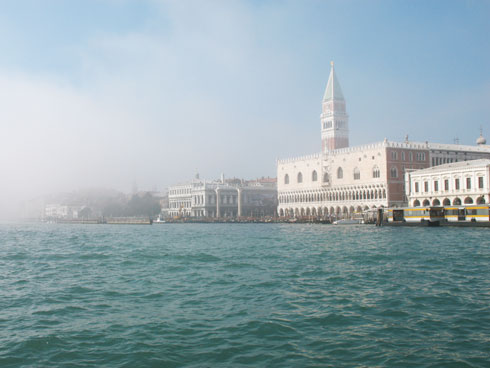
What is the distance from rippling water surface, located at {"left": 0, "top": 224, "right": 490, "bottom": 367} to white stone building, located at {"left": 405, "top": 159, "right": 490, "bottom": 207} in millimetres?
37650

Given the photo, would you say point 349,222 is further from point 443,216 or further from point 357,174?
point 443,216

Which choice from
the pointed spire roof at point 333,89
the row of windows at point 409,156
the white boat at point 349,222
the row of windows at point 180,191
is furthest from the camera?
the row of windows at point 180,191

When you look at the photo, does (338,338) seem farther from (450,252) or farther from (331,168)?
(331,168)

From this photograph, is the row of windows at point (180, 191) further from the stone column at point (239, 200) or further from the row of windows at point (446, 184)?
the row of windows at point (446, 184)

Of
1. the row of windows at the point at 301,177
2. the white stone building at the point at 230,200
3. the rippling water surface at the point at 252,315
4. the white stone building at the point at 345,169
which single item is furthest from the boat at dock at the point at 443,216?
the white stone building at the point at 230,200

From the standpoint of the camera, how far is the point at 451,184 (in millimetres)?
57594

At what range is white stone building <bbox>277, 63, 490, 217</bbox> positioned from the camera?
71.1m

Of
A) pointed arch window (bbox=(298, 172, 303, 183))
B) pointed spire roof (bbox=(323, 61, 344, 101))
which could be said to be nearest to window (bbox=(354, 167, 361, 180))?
pointed arch window (bbox=(298, 172, 303, 183))

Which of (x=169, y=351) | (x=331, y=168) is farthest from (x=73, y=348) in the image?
(x=331, y=168)

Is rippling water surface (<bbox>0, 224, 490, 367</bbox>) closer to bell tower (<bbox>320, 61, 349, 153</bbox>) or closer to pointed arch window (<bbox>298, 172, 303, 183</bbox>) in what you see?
pointed arch window (<bbox>298, 172, 303, 183</bbox>)

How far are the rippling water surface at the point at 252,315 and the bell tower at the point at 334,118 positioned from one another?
81569 millimetres

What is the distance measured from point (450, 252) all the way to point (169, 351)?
681 inches

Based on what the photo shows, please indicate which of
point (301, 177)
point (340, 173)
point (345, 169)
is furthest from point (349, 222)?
point (301, 177)

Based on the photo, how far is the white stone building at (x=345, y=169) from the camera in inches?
2798
